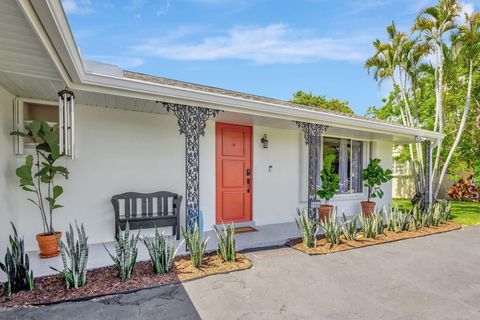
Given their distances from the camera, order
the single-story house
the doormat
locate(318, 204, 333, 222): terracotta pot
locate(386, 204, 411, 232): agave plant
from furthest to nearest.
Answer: locate(318, 204, 333, 222): terracotta pot → locate(386, 204, 411, 232): agave plant → the doormat → the single-story house

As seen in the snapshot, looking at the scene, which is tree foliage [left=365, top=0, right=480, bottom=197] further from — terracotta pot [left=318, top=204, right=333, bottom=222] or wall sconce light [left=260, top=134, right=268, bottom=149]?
wall sconce light [left=260, top=134, right=268, bottom=149]

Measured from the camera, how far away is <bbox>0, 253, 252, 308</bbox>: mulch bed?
2.95m

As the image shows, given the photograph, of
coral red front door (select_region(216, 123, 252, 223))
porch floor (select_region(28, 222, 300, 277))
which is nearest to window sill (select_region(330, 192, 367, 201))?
porch floor (select_region(28, 222, 300, 277))

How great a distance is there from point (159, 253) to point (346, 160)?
21.7ft

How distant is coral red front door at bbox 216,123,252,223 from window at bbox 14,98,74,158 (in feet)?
10.4

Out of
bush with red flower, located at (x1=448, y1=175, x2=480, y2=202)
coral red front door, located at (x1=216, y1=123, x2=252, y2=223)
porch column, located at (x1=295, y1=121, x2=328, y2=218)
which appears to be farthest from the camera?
bush with red flower, located at (x1=448, y1=175, x2=480, y2=202)

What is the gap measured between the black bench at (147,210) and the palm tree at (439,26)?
8037mm

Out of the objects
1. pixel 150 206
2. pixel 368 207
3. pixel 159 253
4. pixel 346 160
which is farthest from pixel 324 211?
pixel 159 253

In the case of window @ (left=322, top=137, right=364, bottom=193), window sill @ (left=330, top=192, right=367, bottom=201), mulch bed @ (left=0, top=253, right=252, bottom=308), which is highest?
window @ (left=322, top=137, right=364, bottom=193)

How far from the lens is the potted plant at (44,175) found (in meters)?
3.98

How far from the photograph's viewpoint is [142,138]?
541cm

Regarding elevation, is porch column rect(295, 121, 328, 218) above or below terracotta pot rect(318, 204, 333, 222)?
above

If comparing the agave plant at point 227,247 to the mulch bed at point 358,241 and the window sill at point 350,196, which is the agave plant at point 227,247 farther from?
the window sill at point 350,196

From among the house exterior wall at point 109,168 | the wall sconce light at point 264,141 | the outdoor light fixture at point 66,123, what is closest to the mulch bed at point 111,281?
the house exterior wall at point 109,168
